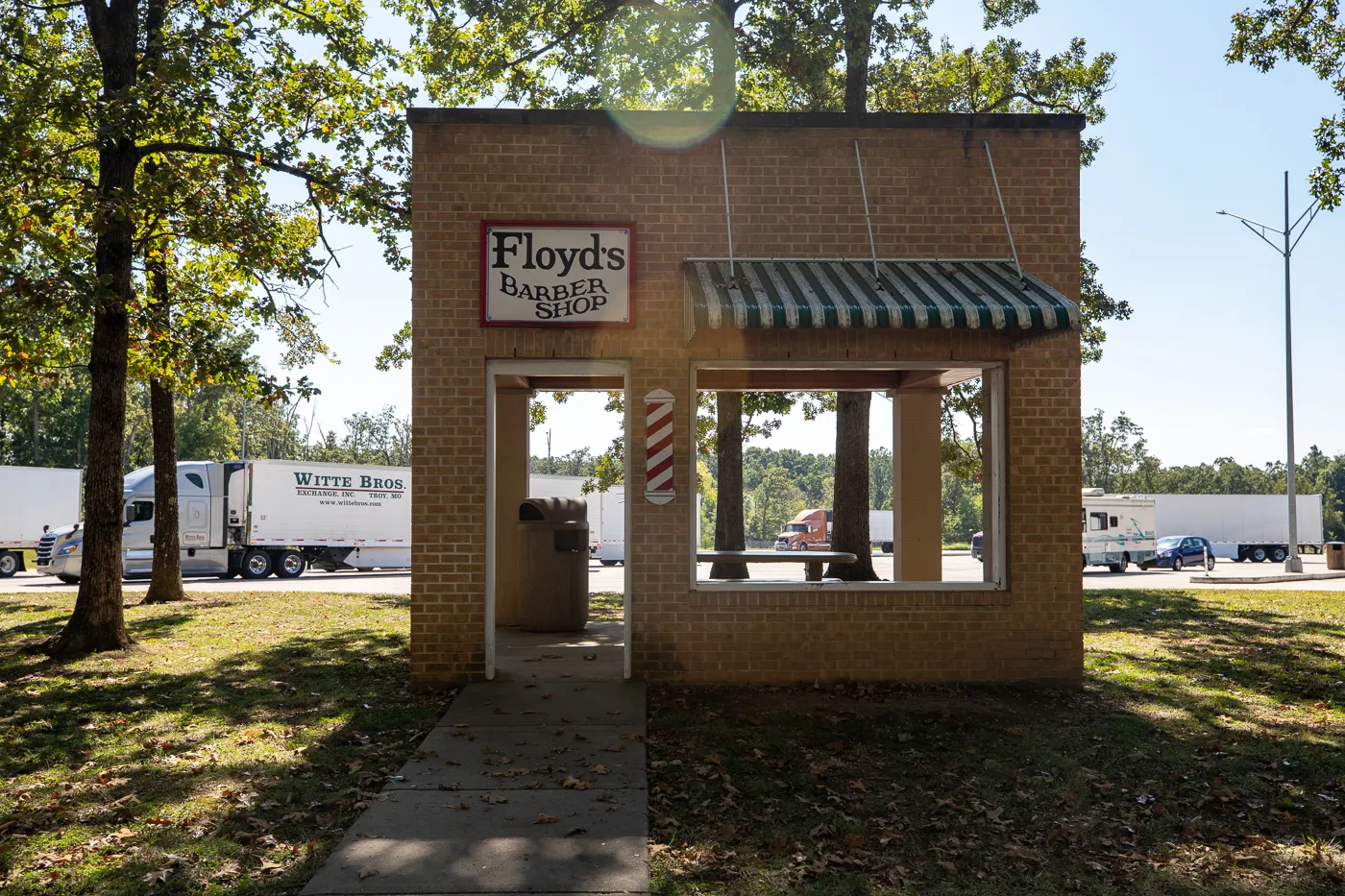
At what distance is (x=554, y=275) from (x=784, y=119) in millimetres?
2522

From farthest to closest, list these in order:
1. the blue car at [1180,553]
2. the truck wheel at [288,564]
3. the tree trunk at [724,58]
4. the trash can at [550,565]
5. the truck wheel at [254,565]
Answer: the blue car at [1180,553]
the truck wheel at [288,564]
the truck wheel at [254,565]
the tree trunk at [724,58]
the trash can at [550,565]

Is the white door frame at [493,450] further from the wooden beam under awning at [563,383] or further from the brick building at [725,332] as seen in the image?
the wooden beam under awning at [563,383]

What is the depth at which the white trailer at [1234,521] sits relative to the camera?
49.2m

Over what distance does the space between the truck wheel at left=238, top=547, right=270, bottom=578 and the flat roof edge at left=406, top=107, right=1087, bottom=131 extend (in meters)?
22.9

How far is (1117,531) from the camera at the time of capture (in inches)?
1484

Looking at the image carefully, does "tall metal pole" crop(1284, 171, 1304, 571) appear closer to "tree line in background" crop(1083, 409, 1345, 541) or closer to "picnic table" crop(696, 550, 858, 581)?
"picnic table" crop(696, 550, 858, 581)

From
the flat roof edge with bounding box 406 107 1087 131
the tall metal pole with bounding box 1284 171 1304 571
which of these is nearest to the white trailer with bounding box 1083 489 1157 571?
the tall metal pole with bounding box 1284 171 1304 571

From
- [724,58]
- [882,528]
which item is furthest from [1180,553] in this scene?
[724,58]

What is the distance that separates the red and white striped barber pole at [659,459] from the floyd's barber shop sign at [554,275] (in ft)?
3.12

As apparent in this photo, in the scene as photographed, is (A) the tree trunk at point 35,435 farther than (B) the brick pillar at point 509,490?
Yes

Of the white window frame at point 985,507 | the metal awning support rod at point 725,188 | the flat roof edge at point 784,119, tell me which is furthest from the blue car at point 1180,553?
the metal awning support rod at point 725,188

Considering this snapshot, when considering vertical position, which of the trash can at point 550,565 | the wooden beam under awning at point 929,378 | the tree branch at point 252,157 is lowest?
the trash can at point 550,565

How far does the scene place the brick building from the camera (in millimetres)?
9023

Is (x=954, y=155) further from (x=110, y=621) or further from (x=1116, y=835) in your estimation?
(x=110, y=621)
